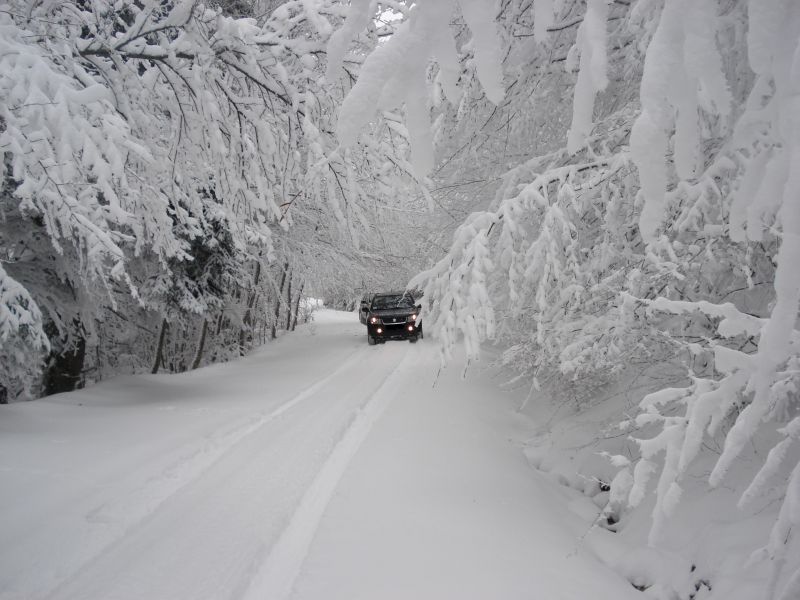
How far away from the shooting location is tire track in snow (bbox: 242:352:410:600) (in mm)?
3090

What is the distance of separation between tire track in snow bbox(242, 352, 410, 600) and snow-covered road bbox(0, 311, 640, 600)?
1 centimetres

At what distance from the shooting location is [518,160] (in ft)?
20.6

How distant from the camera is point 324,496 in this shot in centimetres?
448

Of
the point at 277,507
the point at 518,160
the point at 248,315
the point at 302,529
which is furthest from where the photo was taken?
the point at 248,315

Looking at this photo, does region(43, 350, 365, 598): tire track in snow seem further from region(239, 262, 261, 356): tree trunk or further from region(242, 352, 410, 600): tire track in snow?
region(239, 262, 261, 356): tree trunk

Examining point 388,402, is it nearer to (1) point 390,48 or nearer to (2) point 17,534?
(2) point 17,534

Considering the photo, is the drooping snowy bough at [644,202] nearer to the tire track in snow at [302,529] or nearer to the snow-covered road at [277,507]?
the snow-covered road at [277,507]

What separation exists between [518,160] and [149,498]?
5.53 meters

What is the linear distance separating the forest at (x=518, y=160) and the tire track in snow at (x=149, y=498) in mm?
1922

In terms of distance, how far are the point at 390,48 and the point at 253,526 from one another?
3.74 metres

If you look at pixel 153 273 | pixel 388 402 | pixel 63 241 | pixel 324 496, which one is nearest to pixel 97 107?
pixel 324 496

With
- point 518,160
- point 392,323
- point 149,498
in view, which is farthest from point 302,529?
point 392,323

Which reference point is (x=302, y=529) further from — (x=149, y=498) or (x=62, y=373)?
(x=62, y=373)

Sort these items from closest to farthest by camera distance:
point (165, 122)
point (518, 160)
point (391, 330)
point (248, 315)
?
1. point (165, 122)
2. point (518, 160)
3. point (248, 315)
4. point (391, 330)
